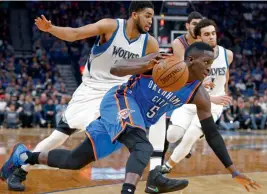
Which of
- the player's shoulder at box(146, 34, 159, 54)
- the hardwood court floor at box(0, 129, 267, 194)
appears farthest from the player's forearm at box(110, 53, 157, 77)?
the hardwood court floor at box(0, 129, 267, 194)

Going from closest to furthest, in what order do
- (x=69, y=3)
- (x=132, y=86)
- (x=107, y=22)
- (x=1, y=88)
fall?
(x=132, y=86)
(x=107, y=22)
(x=1, y=88)
(x=69, y=3)

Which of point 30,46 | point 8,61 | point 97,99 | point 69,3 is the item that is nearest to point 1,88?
point 8,61

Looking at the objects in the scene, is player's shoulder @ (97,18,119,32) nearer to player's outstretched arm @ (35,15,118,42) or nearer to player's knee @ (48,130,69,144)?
player's outstretched arm @ (35,15,118,42)

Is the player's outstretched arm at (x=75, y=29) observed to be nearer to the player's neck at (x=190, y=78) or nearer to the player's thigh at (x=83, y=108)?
the player's thigh at (x=83, y=108)

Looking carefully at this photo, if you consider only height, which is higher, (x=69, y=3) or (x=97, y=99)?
(x=69, y=3)

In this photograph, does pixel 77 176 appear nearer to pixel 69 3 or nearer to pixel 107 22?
pixel 107 22

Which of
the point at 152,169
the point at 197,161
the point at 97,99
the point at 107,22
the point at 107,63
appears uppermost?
the point at 107,22

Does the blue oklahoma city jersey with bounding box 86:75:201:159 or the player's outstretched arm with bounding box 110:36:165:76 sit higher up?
the player's outstretched arm with bounding box 110:36:165:76

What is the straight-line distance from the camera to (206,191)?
195 inches

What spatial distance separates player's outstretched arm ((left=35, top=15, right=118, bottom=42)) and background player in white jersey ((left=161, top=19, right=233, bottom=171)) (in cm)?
123

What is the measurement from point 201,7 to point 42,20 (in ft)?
60.7

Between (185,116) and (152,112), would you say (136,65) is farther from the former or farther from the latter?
(185,116)

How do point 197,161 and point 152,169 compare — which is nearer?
point 152,169

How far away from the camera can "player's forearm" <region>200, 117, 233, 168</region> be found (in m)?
4.01
